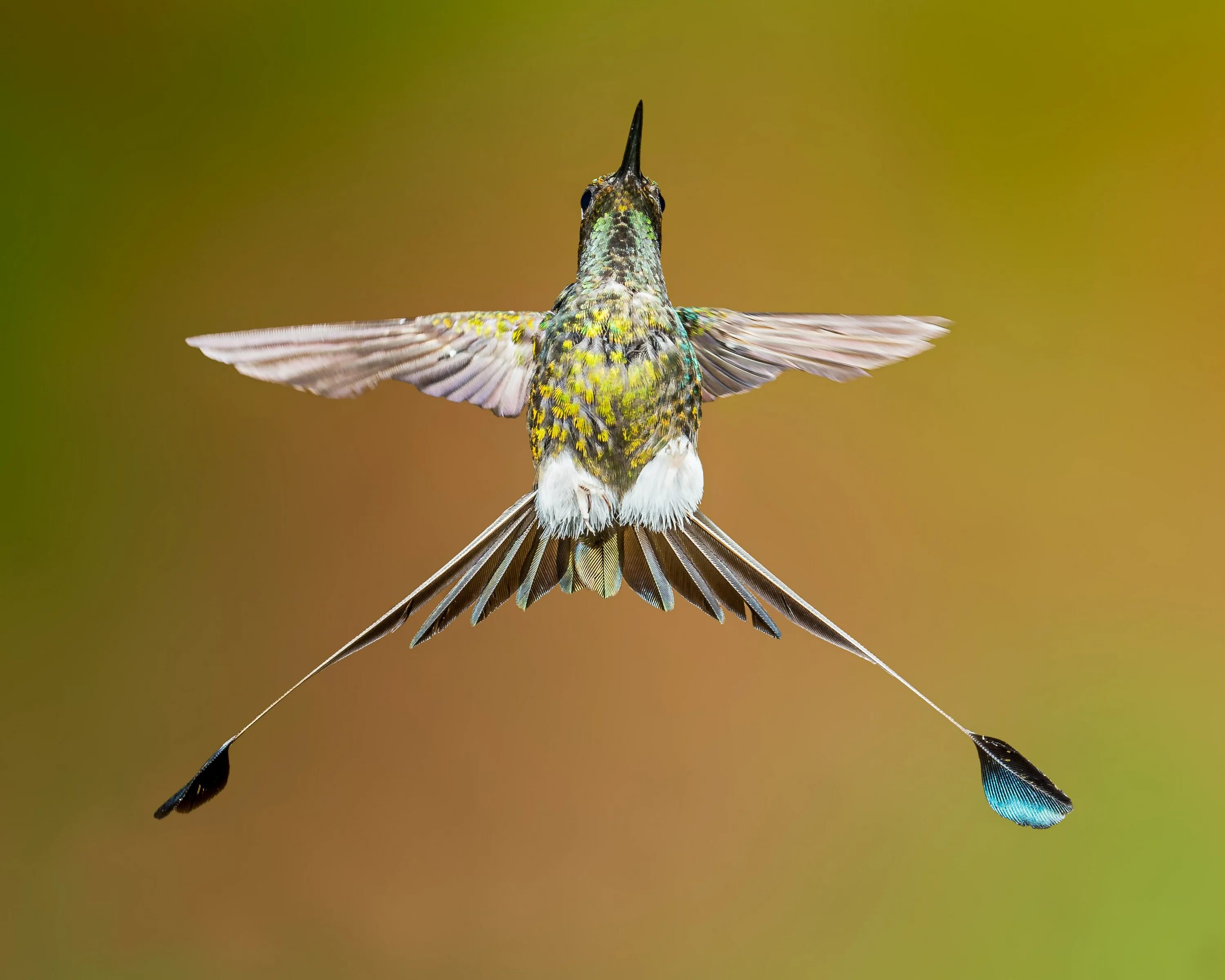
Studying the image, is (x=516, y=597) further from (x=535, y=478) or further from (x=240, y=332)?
(x=240, y=332)

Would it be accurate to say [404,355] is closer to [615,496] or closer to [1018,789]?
[615,496]

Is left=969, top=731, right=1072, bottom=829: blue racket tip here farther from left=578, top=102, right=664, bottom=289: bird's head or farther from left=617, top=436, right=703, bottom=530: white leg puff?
left=578, top=102, right=664, bottom=289: bird's head

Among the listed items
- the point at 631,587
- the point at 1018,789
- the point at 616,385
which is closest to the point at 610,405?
the point at 616,385

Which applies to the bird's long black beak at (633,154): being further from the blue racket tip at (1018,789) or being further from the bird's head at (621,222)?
the blue racket tip at (1018,789)

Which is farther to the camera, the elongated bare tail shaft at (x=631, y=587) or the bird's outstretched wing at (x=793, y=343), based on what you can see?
the bird's outstretched wing at (x=793, y=343)

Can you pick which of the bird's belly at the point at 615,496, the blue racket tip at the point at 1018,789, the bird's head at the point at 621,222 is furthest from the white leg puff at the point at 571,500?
the blue racket tip at the point at 1018,789

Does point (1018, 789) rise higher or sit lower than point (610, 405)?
lower

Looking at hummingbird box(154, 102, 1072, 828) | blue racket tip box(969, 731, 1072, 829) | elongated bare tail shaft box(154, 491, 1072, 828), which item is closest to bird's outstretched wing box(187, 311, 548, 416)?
hummingbird box(154, 102, 1072, 828)
